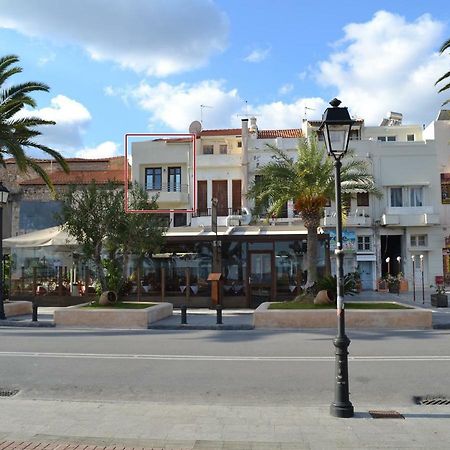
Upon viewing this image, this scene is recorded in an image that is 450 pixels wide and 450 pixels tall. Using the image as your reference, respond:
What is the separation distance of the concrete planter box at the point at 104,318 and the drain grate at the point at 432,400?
10803 millimetres

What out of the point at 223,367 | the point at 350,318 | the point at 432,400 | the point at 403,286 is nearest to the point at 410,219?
the point at 403,286

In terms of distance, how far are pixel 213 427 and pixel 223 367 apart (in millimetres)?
3997

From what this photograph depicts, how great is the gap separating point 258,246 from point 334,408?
17742mm

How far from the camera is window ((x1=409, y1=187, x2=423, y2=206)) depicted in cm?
3866

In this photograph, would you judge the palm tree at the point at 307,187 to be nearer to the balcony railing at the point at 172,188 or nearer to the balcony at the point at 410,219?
the balcony at the point at 410,219

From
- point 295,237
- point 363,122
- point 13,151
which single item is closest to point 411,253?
point 363,122

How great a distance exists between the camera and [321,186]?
19359 millimetres

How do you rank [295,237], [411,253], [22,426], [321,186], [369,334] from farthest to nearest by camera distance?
[411,253], [295,237], [321,186], [369,334], [22,426]

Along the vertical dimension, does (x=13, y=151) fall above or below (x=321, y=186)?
above

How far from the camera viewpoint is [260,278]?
79.4 feet

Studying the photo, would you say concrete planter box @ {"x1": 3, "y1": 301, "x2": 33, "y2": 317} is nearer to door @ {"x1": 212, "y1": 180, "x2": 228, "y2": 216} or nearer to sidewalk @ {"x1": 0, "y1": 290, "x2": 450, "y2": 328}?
sidewalk @ {"x1": 0, "y1": 290, "x2": 450, "y2": 328}

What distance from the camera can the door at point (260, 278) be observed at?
24.0 meters

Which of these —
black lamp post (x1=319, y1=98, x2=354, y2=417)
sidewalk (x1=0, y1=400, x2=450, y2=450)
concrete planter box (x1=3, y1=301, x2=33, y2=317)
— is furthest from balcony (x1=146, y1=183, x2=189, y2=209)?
sidewalk (x1=0, y1=400, x2=450, y2=450)

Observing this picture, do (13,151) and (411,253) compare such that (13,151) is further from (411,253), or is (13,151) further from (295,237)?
(411,253)
